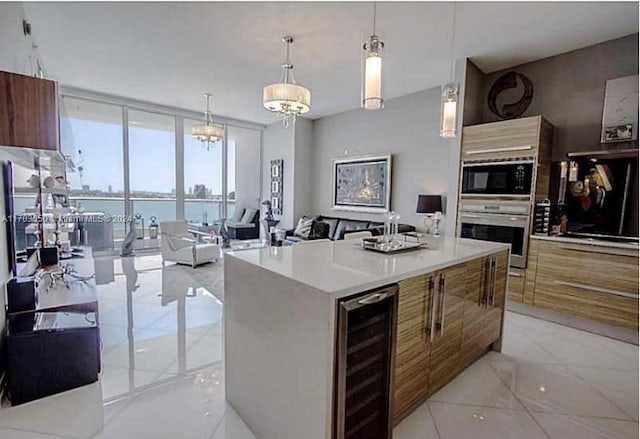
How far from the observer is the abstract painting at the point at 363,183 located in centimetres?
605

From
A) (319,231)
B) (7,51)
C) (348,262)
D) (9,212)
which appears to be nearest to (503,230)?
(348,262)

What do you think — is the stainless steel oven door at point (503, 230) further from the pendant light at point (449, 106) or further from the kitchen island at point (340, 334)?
the kitchen island at point (340, 334)

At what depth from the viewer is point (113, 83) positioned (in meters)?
5.28

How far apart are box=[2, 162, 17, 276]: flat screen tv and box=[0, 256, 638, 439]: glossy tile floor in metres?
0.99

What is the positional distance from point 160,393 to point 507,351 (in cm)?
281

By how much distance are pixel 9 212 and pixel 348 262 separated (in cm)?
269

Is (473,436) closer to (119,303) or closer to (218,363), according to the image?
(218,363)

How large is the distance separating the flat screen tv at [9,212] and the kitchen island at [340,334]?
74.7 inches

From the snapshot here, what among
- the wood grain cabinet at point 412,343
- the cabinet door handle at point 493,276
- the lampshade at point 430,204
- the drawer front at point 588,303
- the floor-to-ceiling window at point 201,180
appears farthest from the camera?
the floor-to-ceiling window at point 201,180

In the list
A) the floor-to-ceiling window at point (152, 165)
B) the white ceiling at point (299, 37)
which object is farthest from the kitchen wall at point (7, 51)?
the floor-to-ceiling window at point (152, 165)

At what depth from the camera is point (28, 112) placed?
6.16 ft

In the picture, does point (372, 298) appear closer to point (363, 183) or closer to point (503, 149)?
point (503, 149)

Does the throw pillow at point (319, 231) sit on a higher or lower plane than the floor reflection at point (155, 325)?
higher

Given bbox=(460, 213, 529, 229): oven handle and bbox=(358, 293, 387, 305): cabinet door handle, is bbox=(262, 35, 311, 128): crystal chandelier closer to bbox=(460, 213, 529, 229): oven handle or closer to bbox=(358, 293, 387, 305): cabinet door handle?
bbox=(460, 213, 529, 229): oven handle
